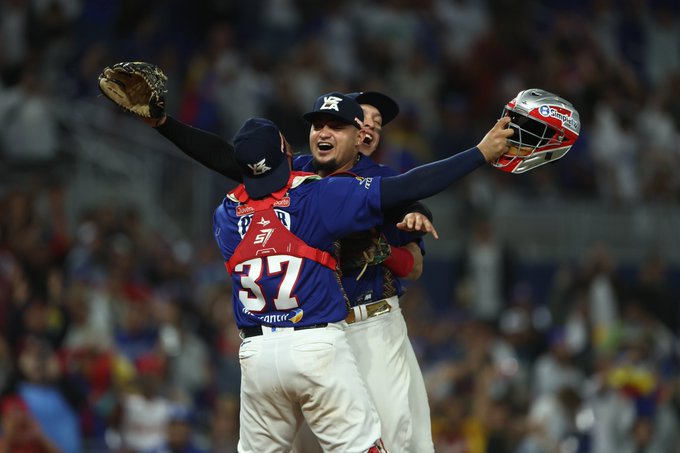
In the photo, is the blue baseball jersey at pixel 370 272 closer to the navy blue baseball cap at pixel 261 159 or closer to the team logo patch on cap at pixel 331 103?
the team logo patch on cap at pixel 331 103

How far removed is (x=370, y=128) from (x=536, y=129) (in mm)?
1143

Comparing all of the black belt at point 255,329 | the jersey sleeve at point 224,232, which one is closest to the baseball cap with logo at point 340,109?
the jersey sleeve at point 224,232

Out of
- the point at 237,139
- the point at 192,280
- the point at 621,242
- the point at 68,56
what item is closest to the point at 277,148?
the point at 237,139

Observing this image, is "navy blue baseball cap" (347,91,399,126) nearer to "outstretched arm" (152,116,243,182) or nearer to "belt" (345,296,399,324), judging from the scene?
"outstretched arm" (152,116,243,182)

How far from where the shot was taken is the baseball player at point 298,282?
5.39m

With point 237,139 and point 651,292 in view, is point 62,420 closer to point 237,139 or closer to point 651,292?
point 237,139

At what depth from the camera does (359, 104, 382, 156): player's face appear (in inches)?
248

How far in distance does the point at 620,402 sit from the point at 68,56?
21.4 feet

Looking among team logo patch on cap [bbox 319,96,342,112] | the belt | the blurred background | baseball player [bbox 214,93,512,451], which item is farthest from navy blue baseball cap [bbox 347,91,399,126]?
the blurred background

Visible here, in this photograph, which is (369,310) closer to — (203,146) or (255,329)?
(255,329)

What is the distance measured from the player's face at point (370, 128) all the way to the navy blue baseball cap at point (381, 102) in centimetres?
3

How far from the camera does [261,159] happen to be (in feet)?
18.2

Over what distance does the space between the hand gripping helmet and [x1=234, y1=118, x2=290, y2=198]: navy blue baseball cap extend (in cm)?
95

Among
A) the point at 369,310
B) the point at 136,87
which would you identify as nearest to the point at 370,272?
the point at 369,310
